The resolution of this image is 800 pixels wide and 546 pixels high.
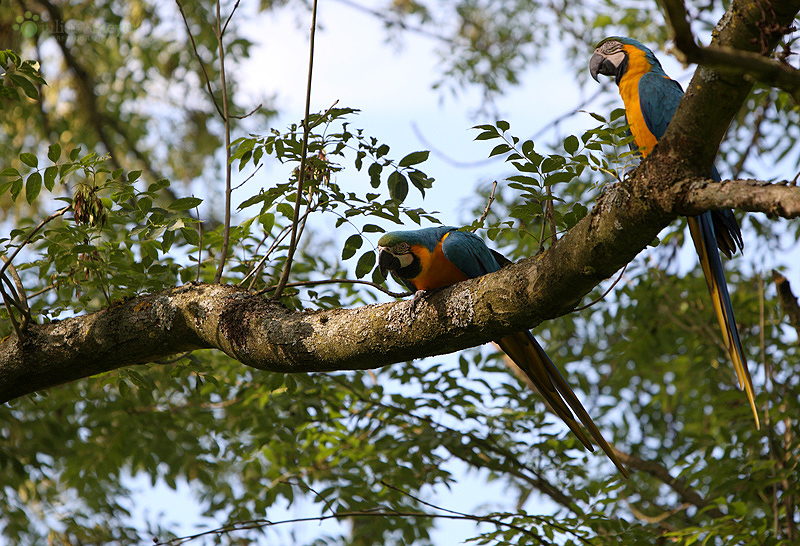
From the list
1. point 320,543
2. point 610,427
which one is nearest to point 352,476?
point 320,543

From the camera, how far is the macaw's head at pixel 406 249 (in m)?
2.70

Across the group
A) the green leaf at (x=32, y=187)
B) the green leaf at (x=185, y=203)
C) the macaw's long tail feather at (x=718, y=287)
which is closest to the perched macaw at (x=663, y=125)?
the macaw's long tail feather at (x=718, y=287)

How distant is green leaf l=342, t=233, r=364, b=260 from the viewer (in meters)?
2.43

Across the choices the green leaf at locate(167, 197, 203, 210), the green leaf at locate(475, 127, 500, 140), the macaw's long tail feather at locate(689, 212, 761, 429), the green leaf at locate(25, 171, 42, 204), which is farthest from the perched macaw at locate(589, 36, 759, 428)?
the green leaf at locate(25, 171, 42, 204)

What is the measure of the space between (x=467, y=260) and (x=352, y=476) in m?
1.49

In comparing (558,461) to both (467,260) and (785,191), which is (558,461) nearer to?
(467,260)

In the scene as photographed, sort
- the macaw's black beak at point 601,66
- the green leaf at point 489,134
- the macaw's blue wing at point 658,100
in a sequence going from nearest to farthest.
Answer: the green leaf at point 489,134, the macaw's blue wing at point 658,100, the macaw's black beak at point 601,66

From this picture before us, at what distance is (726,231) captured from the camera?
268 centimetres

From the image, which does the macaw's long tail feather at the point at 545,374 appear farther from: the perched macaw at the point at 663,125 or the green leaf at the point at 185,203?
the green leaf at the point at 185,203

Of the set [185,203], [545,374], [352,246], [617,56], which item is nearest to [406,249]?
[352,246]

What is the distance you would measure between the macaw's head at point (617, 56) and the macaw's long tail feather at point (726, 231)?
106 centimetres

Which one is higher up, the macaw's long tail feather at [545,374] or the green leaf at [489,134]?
the green leaf at [489,134]

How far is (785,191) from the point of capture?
1.21 metres

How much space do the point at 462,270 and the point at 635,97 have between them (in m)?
1.32
